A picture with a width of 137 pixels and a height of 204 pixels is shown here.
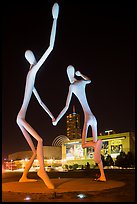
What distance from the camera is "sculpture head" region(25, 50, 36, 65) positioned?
14.8 metres

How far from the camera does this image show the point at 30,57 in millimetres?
14789

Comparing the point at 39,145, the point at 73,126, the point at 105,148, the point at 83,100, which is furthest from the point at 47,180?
the point at 73,126

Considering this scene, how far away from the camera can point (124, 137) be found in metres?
54.3

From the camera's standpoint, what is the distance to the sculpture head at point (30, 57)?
582 inches

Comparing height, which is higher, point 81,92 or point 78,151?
point 81,92

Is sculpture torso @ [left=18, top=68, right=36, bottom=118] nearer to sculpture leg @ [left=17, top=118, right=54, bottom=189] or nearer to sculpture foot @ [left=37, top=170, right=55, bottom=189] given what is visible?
sculpture leg @ [left=17, top=118, right=54, bottom=189]

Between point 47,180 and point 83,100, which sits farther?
point 83,100

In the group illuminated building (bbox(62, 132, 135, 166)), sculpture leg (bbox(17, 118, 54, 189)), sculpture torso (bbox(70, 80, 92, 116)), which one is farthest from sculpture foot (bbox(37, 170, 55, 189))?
illuminated building (bbox(62, 132, 135, 166))

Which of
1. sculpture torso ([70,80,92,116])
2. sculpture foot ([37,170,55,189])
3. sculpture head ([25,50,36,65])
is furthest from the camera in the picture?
sculpture torso ([70,80,92,116])

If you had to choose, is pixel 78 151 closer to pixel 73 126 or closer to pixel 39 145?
pixel 39 145

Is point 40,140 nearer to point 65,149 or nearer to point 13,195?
point 13,195

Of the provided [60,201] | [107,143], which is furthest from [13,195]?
[107,143]

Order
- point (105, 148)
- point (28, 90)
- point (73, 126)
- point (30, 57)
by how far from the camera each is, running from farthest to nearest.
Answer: point (73, 126) < point (105, 148) < point (30, 57) < point (28, 90)

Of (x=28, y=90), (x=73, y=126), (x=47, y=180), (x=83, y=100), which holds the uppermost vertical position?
(x=28, y=90)
